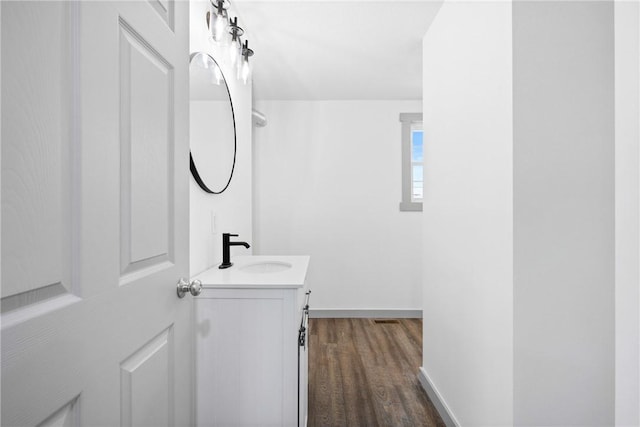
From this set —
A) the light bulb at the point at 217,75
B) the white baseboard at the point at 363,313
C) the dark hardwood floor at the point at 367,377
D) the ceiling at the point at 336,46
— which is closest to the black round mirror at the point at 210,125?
the light bulb at the point at 217,75

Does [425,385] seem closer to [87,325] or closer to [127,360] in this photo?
[127,360]

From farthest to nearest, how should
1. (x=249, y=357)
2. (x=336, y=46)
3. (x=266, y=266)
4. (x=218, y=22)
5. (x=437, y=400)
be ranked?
(x=336, y=46) → (x=266, y=266) → (x=437, y=400) → (x=218, y=22) → (x=249, y=357)

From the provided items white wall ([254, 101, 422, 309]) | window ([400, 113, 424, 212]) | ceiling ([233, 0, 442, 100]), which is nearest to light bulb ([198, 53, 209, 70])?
ceiling ([233, 0, 442, 100])

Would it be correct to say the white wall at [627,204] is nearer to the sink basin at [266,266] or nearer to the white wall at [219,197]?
the sink basin at [266,266]

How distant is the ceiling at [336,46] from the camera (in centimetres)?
194

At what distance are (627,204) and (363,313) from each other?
2.97 metres

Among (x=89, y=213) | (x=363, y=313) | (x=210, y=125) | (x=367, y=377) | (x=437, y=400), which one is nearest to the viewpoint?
(x=89, y=213)

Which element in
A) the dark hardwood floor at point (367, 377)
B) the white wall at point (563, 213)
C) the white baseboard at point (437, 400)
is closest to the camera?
the white wall at point (563, 213)

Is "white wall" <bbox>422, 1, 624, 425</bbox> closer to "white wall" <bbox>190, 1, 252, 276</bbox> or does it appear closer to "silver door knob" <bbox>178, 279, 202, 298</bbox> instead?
"silver door knob" <bbox>178, 279, 202, 298</bbox>

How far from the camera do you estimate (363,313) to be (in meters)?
3.54

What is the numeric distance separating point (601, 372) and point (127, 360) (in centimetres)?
151

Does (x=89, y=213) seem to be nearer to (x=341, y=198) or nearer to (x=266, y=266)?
(x=266, y=266)

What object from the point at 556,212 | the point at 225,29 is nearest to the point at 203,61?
the point at 225,29

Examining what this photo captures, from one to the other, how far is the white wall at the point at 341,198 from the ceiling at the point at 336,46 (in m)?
0.27
